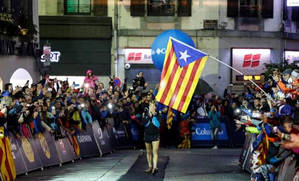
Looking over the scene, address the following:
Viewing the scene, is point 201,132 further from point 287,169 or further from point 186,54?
point 287,169

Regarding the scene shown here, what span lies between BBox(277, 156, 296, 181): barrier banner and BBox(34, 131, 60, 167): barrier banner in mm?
7749

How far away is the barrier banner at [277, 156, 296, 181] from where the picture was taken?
10.7 metres

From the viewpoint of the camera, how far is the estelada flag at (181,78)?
15789 mm

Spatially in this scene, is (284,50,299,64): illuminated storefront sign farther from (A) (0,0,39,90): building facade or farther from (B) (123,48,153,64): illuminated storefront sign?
(A) (0,0,39,90): building facade

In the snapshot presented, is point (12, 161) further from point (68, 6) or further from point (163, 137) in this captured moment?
point (68, 6)

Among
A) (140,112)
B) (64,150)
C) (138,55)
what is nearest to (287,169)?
(64,150)

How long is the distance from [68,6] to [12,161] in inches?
715

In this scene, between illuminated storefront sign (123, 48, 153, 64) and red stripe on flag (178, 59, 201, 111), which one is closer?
red stripe on flag (178, 59, 201, 111)

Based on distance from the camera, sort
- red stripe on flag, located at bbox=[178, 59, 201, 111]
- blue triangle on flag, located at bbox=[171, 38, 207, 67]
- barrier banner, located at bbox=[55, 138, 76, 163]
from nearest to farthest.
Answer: red stripe on flag, located at bbox=[178, 59, 201, 111], blue triangle on flag, located at bbox=[171, 38, 207, 67], barrier banner, located at bbox=[55, 138, 76, 163]

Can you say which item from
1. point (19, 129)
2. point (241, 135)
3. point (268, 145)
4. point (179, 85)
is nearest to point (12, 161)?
point (19, 129)

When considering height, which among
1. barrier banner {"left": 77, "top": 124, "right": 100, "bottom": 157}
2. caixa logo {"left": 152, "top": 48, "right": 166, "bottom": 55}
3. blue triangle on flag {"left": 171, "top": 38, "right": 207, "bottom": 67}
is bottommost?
barrier banner {"left": 77, "top": 124, "right": 100, "bottom": 157}

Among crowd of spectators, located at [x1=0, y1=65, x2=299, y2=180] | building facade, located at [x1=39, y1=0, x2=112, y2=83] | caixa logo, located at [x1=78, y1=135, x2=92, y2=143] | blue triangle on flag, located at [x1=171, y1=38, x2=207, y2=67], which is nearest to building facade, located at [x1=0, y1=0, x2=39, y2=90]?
crowd of spectators, located at [x1=0, y1=65, x2=299, y2=180]

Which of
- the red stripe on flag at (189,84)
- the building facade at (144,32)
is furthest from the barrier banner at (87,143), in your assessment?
the building facade at (144,32)

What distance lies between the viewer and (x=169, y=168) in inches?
722
